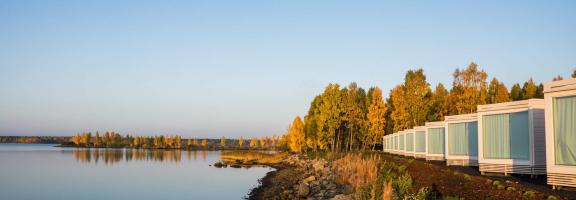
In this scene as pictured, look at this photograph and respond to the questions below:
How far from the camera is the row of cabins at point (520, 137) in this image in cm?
1420

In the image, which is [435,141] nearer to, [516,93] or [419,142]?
[419,142]

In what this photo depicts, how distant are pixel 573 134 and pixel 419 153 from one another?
20316 millimetres

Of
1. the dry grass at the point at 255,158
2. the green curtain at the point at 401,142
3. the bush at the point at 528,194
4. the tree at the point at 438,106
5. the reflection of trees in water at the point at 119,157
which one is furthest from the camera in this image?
the reflection of trees in water at the point at 119,157

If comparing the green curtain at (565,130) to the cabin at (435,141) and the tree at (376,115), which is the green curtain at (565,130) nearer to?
the cabin at (435,141)

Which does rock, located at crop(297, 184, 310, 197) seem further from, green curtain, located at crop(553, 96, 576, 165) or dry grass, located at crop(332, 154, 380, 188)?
green curtain, located at crop(553, 96, 576, 165)

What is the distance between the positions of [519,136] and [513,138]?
31 centimetres

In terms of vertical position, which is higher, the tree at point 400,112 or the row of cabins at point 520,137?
the tree at point 400,112

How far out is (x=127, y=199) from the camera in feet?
86.2

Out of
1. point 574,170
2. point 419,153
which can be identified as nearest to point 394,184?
point 574,170

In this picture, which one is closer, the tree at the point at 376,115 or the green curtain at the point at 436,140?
the green curtain at the point at 436,140

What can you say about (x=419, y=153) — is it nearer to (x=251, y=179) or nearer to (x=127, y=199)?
(x=251, y=179)

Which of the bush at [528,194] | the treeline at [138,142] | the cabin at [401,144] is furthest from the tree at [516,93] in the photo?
the treeline at [138,142]

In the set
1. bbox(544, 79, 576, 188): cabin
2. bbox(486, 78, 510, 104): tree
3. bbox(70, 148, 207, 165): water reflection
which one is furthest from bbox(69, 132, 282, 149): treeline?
bbox(544, 79, 576, 188): cabin

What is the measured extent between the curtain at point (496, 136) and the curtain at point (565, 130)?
4735 mm
